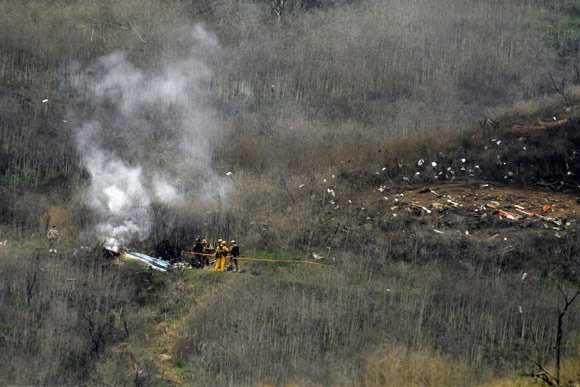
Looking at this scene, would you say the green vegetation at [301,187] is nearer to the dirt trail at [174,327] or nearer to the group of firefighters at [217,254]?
the dirt trail at [174,327]

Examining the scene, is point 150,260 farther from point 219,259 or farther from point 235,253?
point 235,253

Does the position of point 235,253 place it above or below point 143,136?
below

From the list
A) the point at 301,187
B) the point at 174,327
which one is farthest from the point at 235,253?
the point at 301,187

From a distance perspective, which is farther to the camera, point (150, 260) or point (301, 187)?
point (301, 187)

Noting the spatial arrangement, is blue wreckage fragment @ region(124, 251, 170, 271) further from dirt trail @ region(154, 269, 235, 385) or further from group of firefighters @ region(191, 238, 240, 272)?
dirt trail @ region(154, 269, 235, 385)

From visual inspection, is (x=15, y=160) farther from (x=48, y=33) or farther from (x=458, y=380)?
(x=458, y=380)

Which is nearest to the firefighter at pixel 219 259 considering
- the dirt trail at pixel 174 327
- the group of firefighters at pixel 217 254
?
the group of firefighters at pixel 217 254

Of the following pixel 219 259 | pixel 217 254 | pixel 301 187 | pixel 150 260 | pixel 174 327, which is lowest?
pixel 174 327
